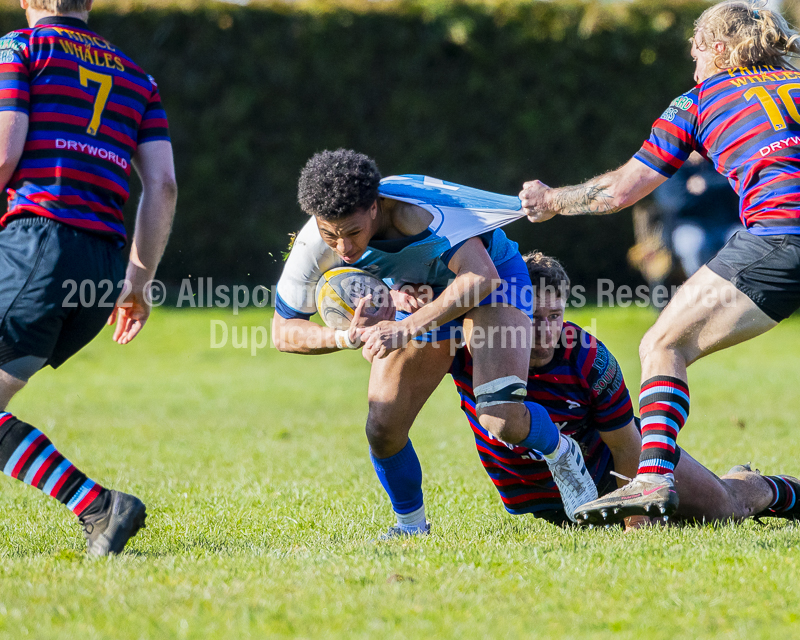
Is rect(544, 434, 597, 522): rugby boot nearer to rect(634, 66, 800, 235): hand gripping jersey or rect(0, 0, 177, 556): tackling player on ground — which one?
rect(634, 66, 800, 235): hand gripping jersey

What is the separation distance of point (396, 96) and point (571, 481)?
12058 mm

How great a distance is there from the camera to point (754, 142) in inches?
155

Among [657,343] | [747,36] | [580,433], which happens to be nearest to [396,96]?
[580,433]

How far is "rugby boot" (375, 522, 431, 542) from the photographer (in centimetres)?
461

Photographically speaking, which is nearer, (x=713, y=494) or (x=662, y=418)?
(x=662, y=418)

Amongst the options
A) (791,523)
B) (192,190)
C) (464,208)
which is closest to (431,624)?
(464,208)

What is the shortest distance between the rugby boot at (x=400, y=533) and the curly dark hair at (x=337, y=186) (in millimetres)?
1637

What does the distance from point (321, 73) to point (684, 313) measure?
12.4 metres

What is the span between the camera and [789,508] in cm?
496

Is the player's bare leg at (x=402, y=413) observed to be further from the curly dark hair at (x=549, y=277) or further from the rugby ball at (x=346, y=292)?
the curly dark hair at (x=549, y=277)

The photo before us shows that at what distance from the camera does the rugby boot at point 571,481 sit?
4430 millimetres

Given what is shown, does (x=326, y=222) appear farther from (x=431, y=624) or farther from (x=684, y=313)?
(x=431, y=624)

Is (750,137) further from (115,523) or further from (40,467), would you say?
(40,467)

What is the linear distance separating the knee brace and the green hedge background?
11.0 metres
